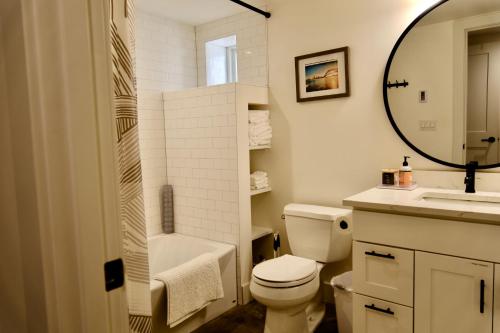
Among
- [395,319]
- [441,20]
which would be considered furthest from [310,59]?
[395,319]

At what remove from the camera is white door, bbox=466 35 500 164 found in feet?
6.61

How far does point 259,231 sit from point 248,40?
1.55 metres

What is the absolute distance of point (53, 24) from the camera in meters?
0.75

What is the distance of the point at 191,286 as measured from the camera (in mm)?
2318

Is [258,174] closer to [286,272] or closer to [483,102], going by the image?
[286,272]

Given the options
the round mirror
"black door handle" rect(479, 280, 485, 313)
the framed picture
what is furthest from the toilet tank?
"black door handle" rect(479, 280, 485, 313)

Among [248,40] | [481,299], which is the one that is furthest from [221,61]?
[481,299]

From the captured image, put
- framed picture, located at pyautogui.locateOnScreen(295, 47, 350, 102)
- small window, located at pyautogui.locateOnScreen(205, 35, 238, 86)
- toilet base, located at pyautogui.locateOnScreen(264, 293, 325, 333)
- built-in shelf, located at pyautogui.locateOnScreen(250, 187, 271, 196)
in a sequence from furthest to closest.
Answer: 1. small window, located at pyautogui.locateOnScreen(205, 35, 238, 86)
2. built-in shelf, located at pyautogui.locateOnScreen(250, 187, 271, 196)
3. framed picture, located at pyautogui.locateOnScreen(295, 47, 350, 102)
4. toilet base, located at pyautogui.locateOnScreen(264, 293, 325, 333)

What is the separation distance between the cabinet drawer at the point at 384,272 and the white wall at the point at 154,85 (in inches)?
68.6

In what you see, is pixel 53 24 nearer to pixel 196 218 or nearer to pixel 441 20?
pixel 441 20

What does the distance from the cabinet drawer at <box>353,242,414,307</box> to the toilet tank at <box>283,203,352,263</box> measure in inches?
20.1

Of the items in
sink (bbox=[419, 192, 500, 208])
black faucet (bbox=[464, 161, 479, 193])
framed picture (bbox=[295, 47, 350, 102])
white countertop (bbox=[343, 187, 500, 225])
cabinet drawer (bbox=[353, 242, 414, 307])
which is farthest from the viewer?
framed picture (bbox=[295, 47, 350, 102])

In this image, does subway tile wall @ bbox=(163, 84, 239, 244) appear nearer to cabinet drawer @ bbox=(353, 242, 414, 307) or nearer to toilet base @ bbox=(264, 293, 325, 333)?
toilet base @ bbox=(264, 293, 325, 333)

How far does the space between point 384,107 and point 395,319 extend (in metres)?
1.28
